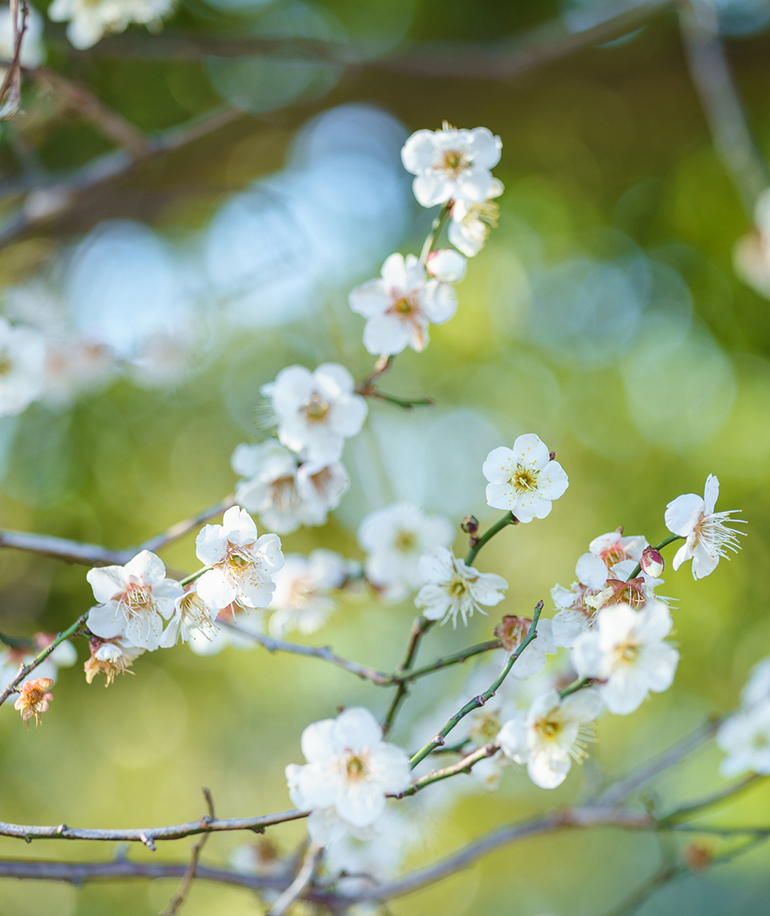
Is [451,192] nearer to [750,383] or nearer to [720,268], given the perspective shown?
[750,383]

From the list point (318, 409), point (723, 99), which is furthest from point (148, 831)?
point (723, 99)

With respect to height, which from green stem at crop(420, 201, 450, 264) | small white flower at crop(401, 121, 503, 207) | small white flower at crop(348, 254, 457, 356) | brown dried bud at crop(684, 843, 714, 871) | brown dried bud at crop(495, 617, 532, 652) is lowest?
brown dried bud at crop(684, 843, 714, 871)

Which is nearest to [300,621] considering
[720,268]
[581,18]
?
[581,18]

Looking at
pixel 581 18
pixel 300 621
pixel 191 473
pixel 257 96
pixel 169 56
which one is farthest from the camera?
pixel 191 473

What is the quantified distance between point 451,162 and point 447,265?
0.13m

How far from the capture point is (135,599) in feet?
2.21

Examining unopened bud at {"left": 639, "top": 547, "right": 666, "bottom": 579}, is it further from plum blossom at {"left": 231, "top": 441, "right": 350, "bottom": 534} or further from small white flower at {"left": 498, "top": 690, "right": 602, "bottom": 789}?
plum blossom at {"left": 231, "top": 441, "right": 350, "bottom": 534}

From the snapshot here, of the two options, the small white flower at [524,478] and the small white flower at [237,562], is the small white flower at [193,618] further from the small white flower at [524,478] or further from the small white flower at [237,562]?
the small white flower at [524,478]

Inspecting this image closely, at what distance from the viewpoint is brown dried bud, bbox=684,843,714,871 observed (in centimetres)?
105

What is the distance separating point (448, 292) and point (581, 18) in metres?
1.71

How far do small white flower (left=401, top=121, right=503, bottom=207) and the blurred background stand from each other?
131 cm

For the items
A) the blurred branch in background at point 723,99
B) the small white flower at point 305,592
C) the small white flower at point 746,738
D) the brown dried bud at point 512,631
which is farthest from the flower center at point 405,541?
the blurred branch in background at point 723,99

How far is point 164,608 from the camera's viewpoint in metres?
0.67

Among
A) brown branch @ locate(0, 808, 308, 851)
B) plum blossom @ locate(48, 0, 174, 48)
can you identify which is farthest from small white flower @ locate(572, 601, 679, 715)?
plum blossom @ locate(48, 0, 174, 48)
